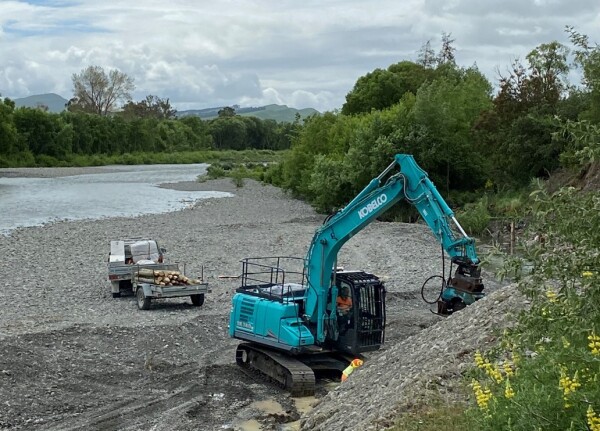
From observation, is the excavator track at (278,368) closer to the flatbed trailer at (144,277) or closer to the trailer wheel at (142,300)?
the flatbed trailer at (144,277)

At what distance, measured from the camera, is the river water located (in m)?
50.2

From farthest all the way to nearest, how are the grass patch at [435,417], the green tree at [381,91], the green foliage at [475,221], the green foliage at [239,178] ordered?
the green foliage at [239,178] < the green tree at [381,91] < the green foliage at [475,221] < the grass patch at [435,417]

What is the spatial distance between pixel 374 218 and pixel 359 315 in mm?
1778

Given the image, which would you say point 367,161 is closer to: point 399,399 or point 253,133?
point 399,399

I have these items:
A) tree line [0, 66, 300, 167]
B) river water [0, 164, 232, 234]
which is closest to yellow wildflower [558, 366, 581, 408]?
river water [0, 164, 232, 234]

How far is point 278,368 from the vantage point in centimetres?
1500

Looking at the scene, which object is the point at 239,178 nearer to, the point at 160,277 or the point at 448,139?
the point at 448,139

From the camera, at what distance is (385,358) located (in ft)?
44.3

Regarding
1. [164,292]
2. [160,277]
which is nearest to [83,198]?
[160,277]

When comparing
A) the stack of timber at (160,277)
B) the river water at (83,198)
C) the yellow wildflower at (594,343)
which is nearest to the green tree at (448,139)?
the river water at (83,198)

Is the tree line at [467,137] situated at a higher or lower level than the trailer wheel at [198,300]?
higher

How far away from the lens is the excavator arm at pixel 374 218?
565 inches

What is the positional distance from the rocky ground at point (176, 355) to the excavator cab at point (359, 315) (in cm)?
65

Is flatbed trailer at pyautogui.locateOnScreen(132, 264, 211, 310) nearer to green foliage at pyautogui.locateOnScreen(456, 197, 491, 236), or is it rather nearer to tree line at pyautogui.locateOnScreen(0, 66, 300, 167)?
green foliage at pyautogui.locateOnScreen(456, 197, 491, 236)
